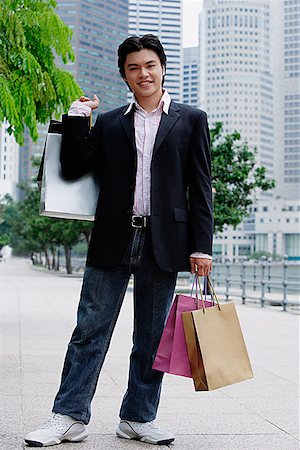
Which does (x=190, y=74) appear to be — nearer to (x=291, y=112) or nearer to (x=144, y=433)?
(x=144, y=433)

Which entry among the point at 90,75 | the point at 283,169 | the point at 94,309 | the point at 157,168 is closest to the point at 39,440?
the point at 94,309

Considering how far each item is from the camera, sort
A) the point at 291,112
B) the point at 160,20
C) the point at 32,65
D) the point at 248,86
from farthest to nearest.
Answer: the point at 291,112, the point at 248,86, the point at 160,20, the point at 32,65

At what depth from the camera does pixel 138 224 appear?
3039 millimetres

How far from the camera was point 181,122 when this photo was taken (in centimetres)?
310

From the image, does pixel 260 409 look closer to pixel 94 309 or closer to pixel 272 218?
pixel 94 309

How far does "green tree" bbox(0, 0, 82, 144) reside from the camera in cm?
670

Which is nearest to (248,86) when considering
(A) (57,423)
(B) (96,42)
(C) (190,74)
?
(C) (190,74)

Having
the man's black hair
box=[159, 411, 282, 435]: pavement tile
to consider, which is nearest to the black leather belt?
the man's black hair

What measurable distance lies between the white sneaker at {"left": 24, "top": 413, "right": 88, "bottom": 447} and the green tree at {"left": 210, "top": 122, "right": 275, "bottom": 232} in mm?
15651

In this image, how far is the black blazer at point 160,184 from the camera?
302 cm

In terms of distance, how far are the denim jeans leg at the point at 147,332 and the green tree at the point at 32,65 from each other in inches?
135

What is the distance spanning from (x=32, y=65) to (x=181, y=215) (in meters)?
4.13

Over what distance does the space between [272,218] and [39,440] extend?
86237mm

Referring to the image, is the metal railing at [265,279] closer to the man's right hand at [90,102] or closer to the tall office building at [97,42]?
the tall office building at [97,42]
